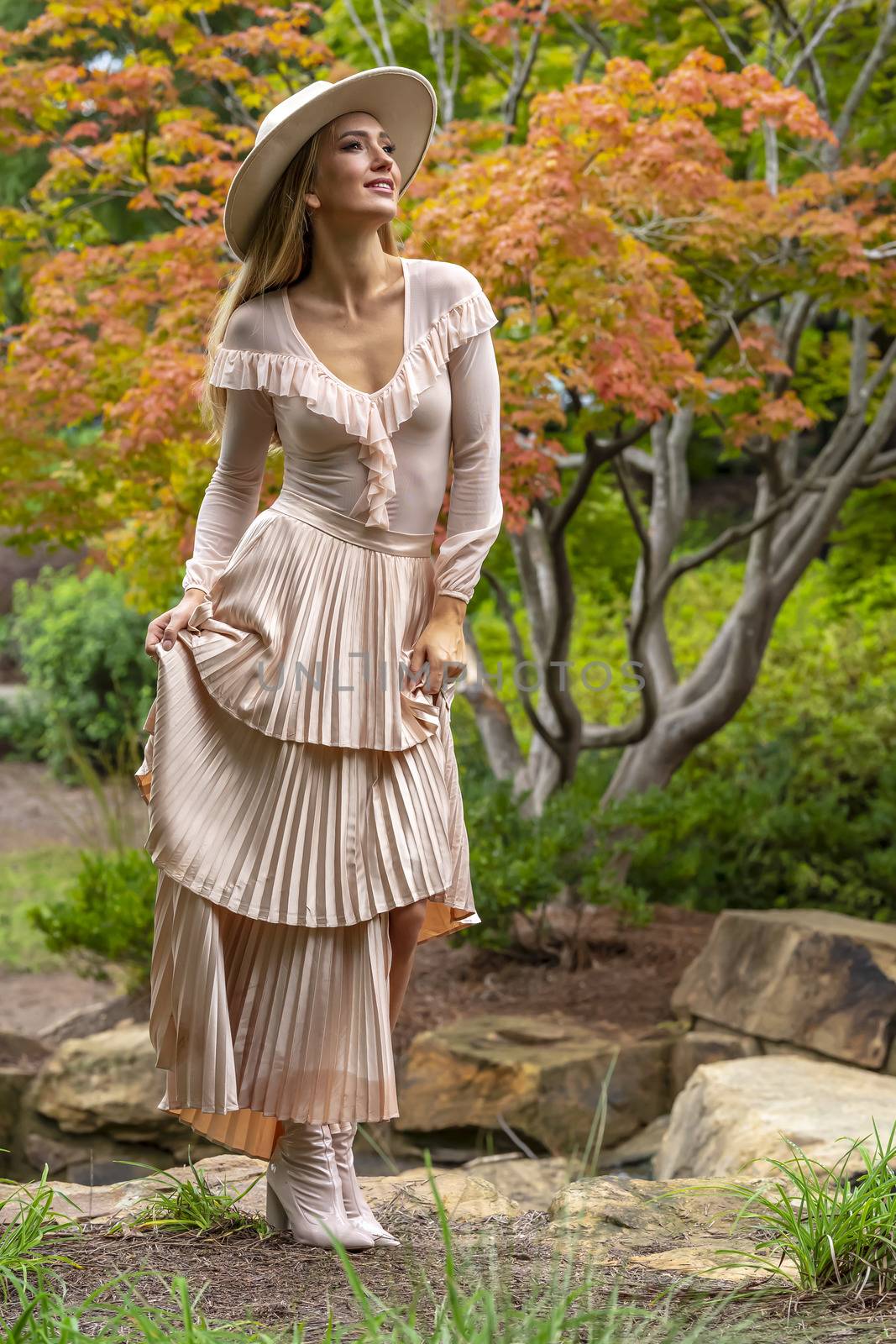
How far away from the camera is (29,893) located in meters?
10.1

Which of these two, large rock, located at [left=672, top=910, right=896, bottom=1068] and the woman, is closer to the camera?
the woman

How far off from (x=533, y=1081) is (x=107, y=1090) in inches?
72.4

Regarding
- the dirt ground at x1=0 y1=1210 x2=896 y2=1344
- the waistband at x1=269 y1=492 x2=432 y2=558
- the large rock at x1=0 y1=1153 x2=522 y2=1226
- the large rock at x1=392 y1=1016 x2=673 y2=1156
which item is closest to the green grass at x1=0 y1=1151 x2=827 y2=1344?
the dirt ground at x1=0 y1=1210 x2=896 y2=1344

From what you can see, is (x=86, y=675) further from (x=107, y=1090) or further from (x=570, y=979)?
(x=570, y=979)

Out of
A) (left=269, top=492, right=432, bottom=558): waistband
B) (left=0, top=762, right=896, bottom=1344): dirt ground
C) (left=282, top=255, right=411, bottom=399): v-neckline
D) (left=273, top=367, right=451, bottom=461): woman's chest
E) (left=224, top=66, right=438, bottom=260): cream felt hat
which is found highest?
(left=224, top=66, right=438, bottom=260): cream felt hat

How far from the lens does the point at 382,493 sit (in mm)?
2723

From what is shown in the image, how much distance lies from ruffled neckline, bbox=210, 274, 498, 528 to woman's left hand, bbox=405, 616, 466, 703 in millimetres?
227

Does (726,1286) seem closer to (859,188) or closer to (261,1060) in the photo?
(261,1060)

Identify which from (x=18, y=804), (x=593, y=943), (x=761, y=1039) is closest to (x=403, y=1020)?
(x=593, y=943)

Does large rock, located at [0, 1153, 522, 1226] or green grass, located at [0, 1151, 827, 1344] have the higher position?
green grass, located at [0, 1151, 827, 1344]

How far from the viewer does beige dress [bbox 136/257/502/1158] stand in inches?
104

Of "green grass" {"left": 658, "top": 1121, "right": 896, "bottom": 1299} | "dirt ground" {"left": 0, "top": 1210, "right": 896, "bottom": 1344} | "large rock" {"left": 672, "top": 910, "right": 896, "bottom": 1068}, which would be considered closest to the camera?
"dirt ground" {"left": 0, "top": 1210, "right": 896, "bottom": 1344}

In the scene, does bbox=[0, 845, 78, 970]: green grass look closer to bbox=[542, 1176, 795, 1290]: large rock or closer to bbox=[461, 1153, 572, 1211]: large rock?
bbox=[461, 1153, 572, 1211]: large rock

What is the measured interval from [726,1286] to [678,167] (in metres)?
4.11
